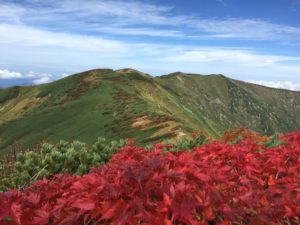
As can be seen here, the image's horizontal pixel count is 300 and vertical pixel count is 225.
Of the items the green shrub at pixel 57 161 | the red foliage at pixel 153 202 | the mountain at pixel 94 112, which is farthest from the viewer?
the mountain at pixel 94 112

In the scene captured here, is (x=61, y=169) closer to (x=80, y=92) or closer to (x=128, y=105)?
(x=128, y=105)

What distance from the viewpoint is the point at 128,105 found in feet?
212

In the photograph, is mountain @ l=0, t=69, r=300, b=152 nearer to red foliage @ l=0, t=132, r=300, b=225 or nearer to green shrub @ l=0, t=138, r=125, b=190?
green shrub @ l=0, t=138, r=125, b=190

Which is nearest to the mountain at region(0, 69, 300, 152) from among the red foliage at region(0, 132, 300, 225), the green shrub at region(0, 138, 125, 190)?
the green shrub at region(0, 138, 125, 190)

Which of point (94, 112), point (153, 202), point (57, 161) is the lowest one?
point (94, 112)

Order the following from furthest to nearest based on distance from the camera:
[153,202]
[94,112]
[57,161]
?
[94,112], [57,161], [153,202]

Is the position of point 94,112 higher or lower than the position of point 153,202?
lower

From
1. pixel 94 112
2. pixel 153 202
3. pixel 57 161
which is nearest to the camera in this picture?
pixel 153 202

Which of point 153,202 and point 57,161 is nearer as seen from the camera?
point 153,202

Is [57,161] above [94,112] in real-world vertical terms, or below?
above

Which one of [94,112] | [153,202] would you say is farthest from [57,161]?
[94,112]

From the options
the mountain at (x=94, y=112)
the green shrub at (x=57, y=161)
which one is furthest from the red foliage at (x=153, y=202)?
the mountain at (x=94, y=112)

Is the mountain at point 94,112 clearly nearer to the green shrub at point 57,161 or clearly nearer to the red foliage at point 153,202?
the green shrub at point 57,161

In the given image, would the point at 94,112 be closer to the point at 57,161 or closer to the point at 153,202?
the point at 57,161
